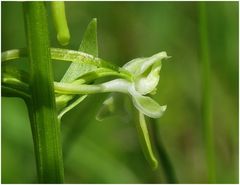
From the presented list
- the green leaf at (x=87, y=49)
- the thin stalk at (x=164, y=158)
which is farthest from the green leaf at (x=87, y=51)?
the thin stalk at (x=164, y=158)

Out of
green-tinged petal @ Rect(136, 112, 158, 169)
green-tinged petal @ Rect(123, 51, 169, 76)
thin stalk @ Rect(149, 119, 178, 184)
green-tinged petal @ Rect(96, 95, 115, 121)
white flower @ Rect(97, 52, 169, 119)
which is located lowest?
thin stalk @ Rect(149, 119, 178, 184)

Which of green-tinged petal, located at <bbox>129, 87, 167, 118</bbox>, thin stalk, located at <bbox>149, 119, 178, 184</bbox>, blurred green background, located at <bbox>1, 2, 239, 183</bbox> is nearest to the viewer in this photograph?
green-tinged petal, located at <bbox>129, 87, 167, 118</bbox>

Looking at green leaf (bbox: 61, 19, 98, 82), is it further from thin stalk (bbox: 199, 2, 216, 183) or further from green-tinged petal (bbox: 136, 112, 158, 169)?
thin stalk (bbox: 199, 2, 216, 183)

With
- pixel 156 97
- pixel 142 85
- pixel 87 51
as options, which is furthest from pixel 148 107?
pixel 156 97

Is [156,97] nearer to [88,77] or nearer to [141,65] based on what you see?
[141,65]

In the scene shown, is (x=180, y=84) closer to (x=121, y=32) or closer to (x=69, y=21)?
(x=121, y=32)

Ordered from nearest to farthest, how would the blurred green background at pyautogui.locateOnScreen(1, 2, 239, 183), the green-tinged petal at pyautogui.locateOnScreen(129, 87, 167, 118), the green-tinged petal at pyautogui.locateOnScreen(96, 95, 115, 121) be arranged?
the green-tinged petal at pyautogui.locateOnScreen(129, 87, 167, 118), the green-tinged petal at pyautogui.locateOnScreen(96, 95, 115, 121), the blurred green background at pyautogui.locateOnScreen(1, 2, 239, 183)

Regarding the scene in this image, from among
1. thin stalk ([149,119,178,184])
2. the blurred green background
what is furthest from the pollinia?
the blurred green background

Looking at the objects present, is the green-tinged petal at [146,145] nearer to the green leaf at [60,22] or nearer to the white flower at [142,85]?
the white flower at [142,85]
